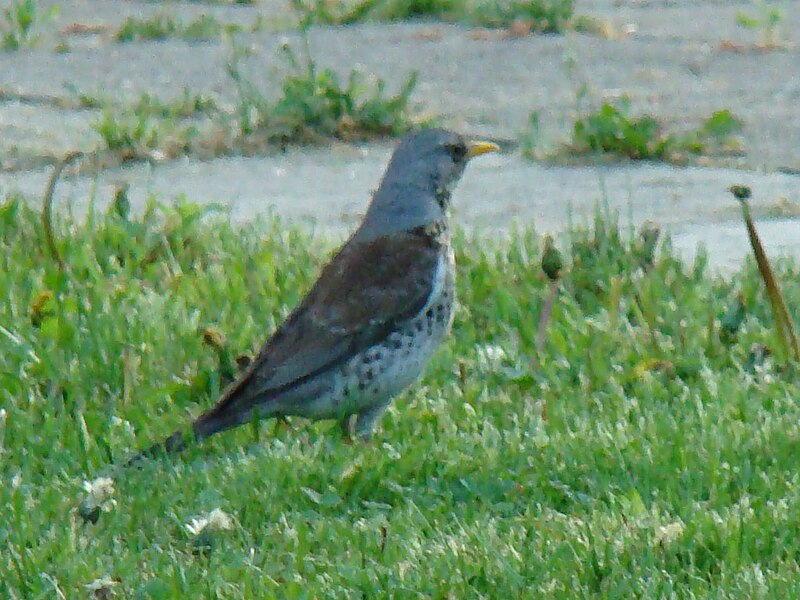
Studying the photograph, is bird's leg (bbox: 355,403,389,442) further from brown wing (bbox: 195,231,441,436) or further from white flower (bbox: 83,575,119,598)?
white flower (bbox: 83,575,119,598)

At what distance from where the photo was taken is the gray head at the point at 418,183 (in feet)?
16.2

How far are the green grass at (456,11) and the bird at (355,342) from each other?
5.49 m

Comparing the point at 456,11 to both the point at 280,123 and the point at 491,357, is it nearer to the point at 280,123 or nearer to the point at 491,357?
the point at 280,123

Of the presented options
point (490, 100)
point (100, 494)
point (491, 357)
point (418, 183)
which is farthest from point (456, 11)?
point (100, 494)

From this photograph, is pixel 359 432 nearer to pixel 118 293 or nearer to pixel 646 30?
pixel 118 293

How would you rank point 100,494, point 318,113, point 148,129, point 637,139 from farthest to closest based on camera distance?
point 318,113 → point 148,129 → point 637,139 → point 100,494

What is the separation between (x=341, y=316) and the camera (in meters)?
4.59

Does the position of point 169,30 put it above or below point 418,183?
below

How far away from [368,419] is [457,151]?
3.28 ft

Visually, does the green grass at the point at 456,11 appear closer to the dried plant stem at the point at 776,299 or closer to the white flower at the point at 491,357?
the white flower at the point at 491,357

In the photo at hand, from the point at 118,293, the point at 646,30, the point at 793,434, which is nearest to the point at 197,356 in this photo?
the point at 118,293

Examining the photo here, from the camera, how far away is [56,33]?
10977 millimetres

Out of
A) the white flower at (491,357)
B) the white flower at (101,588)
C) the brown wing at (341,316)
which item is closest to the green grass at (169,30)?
the white flower at (491,357)

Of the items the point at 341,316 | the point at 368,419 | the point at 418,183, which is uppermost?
the point at 418,183
